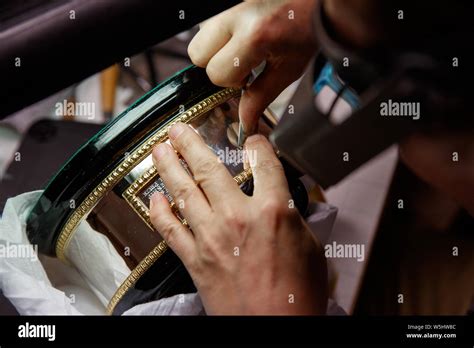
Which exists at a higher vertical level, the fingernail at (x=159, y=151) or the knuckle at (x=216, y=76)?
the knuckle at (x=216, y=76)

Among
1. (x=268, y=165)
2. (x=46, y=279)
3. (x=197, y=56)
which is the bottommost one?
(x=46, y=279)

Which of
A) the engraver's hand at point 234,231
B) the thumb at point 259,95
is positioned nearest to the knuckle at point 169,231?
the engraver's hand at point 234,231

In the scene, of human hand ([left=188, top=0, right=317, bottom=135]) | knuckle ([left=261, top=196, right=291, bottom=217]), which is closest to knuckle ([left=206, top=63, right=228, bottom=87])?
human hand ([left=188, top=0, right=317, bottom=135])

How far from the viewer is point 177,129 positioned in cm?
51

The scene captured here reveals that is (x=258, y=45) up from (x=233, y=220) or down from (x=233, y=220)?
up

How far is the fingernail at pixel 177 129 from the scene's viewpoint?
513 mm

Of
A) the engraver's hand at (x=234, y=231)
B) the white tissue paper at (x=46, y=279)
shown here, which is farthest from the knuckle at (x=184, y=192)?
the white tissue paper at (x=46, y=279)

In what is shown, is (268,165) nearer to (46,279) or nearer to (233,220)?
(233,220)

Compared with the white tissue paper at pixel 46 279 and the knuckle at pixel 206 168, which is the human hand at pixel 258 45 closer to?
the knuckle at pixel 206 168

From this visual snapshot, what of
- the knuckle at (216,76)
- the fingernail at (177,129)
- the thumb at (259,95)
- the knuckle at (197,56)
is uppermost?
the knuckle at (197,56)

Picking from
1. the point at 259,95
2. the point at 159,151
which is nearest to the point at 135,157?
the point at 159,151

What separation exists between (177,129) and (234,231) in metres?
0.11

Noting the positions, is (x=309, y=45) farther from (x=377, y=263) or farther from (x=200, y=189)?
(x=377, y=263)

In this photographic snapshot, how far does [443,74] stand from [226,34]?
7.9 inches
